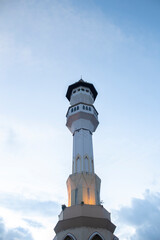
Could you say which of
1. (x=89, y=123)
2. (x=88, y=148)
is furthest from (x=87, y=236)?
(x=89, y=123)

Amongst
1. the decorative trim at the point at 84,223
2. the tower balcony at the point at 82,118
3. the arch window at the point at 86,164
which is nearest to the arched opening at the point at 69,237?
the decorative trim at the point at 84,223

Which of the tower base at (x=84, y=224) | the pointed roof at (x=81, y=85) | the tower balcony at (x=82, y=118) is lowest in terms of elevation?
the tower base at (x=84, y=224)

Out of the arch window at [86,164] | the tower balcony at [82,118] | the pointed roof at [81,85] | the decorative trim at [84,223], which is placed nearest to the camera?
the decorative trim at [84,223]

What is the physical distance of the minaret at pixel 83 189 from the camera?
23922 mm

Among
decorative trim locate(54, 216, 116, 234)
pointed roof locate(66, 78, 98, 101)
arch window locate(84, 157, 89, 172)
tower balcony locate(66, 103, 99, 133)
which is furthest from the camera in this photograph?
pointed roof locate(66, 78, 98, 101)

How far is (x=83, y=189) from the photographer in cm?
2714

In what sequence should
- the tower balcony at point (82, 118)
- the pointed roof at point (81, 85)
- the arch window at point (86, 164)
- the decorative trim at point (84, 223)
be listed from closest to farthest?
the decorative trim at point (84, 223), the arch window at point (86, 164), the tower balcony at point (82, 118), the pointed roof at point (81, 85)

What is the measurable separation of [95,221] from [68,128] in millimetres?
15347

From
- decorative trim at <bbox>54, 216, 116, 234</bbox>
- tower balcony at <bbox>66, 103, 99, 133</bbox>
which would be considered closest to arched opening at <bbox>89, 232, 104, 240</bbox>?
decorative trim at <bbox>54, 216, 116, 234</bbox>

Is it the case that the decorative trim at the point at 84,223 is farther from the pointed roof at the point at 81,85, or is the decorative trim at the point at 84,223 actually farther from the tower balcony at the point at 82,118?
the pointed roof at the point at 81,85

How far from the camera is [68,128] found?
36000 millimetres

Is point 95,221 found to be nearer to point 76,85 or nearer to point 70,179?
point 70,179

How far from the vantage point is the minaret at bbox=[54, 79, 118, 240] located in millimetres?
23922

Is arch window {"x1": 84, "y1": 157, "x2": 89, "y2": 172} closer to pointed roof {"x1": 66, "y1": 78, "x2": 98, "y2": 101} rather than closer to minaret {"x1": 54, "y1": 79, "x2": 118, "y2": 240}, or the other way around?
minaret {"x1": 54, "y1": 79, "x2": 118, "y2": 240}
